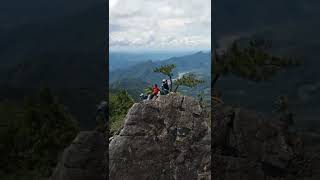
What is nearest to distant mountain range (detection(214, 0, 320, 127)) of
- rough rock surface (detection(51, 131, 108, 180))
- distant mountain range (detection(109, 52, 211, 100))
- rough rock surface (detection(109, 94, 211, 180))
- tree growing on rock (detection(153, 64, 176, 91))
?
rough rock surface (detection(109, 94, 211, 180))

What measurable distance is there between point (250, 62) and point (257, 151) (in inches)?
50.6

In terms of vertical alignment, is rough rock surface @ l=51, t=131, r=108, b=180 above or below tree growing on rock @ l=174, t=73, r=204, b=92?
below

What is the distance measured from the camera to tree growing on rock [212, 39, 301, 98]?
7086 mm

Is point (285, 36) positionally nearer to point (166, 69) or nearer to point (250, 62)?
point (250, 62)

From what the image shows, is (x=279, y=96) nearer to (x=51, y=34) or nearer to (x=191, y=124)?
(x=191, y=124)

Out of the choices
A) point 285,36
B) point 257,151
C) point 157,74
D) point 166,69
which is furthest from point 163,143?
point 157,74

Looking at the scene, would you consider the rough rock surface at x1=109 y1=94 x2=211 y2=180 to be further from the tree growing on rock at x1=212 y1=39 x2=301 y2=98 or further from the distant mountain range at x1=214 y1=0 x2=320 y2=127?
the distant mountain range at x1=214 y1=0 x2=320 y2=127

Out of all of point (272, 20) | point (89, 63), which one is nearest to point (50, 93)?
point (89, 63)

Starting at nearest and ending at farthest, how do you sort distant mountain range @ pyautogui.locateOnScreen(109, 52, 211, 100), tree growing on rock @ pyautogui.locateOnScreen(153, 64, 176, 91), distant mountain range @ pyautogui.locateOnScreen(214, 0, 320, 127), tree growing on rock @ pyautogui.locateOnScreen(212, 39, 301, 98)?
1. distant mountain range @ pyautogui.locateOnScreen(214, 0, 320, 127)
2. tree growing on rock @ pyautogui.locateOnScreen(212, 39, 301, 98)
3. tree growing on rock @ pyautogui.locateOnScreen(153, 64, 176, 91)
4. distant mountain range @ pyautogui.locateOnScreen(109, 52, 211, 100)

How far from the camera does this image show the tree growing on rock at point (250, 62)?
7086 mm

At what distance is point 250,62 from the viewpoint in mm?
7406

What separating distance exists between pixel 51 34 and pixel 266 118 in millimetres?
3214

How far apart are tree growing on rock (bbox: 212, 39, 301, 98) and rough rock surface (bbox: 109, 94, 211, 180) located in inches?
70.1

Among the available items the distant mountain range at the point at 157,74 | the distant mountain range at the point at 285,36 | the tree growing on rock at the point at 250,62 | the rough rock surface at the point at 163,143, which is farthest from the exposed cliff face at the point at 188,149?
the distant mountain range at the point at 157,74
